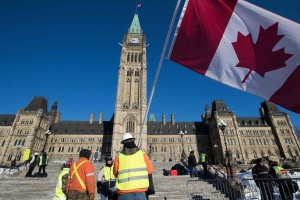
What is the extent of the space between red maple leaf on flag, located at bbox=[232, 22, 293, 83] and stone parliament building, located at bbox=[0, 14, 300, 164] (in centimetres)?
4030

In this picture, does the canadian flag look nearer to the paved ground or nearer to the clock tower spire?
the paved ground

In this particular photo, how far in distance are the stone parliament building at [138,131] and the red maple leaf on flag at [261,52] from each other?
4030 centimetres

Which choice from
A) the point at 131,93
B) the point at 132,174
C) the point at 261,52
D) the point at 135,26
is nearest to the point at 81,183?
the point at 132,174

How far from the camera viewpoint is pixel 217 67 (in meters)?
4.81

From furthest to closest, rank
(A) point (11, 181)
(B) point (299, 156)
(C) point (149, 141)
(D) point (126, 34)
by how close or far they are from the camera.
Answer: (D) point (126, 34) < (C) point (149, 141) < (B) point (299, 156) < (A) point (11, 181)

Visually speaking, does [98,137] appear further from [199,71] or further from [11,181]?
[199,71]

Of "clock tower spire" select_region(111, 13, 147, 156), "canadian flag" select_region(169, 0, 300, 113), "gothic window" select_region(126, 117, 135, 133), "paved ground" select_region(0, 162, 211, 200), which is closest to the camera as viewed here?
"canadian flag" select_region(169, 0, 300, 113)

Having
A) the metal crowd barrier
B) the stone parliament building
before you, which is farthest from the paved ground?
the stone parliament building

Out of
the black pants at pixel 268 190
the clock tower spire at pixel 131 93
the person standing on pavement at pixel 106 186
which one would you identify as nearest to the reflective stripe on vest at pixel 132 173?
the person standing on pavement at pixel 106 186

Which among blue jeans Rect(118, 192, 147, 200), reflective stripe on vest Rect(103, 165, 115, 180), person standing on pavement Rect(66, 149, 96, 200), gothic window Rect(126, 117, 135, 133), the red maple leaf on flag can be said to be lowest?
blue jeans Rect(118, 192, 147, 200)

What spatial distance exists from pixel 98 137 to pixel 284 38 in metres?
58.1

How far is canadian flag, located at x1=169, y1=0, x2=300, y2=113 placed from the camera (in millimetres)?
4026

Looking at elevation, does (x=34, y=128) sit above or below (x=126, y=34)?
below

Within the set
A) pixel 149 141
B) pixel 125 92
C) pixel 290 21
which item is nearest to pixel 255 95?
pixel 290 21
